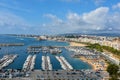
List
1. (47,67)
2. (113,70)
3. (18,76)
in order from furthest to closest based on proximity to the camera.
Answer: (47,67), (18,76), (113,70)

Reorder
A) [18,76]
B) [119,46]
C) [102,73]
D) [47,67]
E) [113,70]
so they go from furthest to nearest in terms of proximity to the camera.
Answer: [119,46]
[47,67]
[102,73]
[18,76]
[113,70]

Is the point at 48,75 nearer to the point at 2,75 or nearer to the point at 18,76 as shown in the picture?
the point at 18,76

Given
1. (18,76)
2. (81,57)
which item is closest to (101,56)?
(81,57)

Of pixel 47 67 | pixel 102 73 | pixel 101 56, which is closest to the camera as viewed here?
pixel 102 73

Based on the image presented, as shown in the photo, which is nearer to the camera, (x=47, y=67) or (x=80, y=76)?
(x=80, y=76)

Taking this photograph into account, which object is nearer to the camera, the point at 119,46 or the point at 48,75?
the point at 48,75

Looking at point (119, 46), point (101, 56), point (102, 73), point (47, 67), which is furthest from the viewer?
point (119, 46)

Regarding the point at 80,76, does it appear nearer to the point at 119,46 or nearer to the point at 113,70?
the point at 113,70

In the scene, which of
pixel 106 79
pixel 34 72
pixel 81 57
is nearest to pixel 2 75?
pixel 34 72

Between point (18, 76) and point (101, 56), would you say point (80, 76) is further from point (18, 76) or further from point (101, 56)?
point (101, 56)
